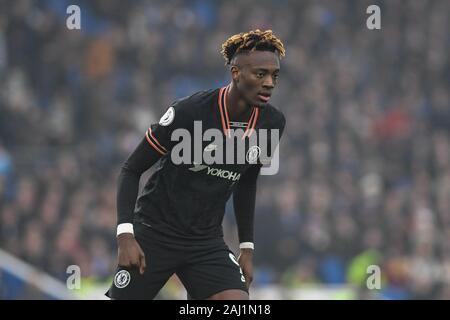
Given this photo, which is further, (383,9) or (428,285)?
(383,9)

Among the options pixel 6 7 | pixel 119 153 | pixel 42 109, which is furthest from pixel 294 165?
pixel 6 7

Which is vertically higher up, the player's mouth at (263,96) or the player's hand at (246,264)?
the player's mouth at (263,96)

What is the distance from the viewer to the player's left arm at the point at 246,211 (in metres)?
5.88

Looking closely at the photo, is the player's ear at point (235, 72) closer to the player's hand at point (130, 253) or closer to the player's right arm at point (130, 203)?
the player's right arm at point (130, 203)

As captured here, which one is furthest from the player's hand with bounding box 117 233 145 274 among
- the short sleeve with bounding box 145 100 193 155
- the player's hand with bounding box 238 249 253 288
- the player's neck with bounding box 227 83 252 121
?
the player's neck with bounding box 227 83 252 121

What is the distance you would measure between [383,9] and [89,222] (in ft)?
24.0

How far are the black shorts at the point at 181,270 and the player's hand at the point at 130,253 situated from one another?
193mm

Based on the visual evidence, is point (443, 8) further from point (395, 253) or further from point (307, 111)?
point (395, 253)

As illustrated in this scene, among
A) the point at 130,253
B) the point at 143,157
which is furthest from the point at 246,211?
the point at 130,253

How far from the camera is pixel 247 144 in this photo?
18.6ft

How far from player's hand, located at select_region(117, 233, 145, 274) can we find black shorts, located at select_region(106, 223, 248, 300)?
193 mm

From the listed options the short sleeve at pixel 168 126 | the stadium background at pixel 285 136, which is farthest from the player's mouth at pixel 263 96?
the stadium background at pixel 285 136

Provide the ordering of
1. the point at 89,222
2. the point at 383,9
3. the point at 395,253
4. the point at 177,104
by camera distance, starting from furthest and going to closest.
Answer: the point at 383,9 → the point at 395,253 → the point at 89,222 → the point at 177,104

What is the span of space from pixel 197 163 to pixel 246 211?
1.83 feet
